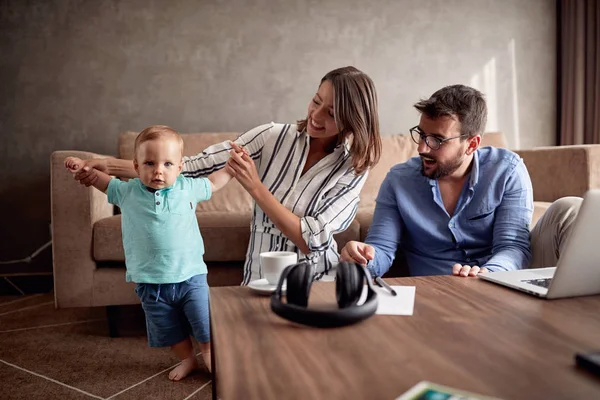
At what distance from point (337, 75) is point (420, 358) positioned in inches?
41.8

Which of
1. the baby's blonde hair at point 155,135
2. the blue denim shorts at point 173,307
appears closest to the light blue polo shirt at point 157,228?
the blue denim shorts at point 173,307

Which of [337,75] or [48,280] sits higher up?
[337,75]

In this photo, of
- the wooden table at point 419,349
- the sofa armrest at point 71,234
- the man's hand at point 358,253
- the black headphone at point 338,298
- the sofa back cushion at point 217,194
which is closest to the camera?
the wooden table at point 419,349

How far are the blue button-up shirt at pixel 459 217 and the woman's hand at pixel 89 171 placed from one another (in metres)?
0.89

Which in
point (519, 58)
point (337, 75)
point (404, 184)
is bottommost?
point (404, 184)

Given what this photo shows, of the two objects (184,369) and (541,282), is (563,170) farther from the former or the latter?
(184,369)

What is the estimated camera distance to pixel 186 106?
10.1 feet

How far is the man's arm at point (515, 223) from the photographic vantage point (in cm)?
150

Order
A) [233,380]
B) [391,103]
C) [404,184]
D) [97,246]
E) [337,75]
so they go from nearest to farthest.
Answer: [233,380] → [337,75] → [404,184] → [97,246] → [391,103]

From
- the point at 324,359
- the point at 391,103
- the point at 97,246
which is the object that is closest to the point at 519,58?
the point at 391,103

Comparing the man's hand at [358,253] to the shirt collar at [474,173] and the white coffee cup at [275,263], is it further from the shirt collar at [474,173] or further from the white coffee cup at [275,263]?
the shirt collar at [474,173]

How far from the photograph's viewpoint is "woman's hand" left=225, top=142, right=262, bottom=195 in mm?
1545

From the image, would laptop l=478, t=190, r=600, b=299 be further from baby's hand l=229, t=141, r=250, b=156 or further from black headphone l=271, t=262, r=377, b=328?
baby's hand l=229, t=141, r=250, b=156

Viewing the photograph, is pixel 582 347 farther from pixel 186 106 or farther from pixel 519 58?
pixel 519 58
